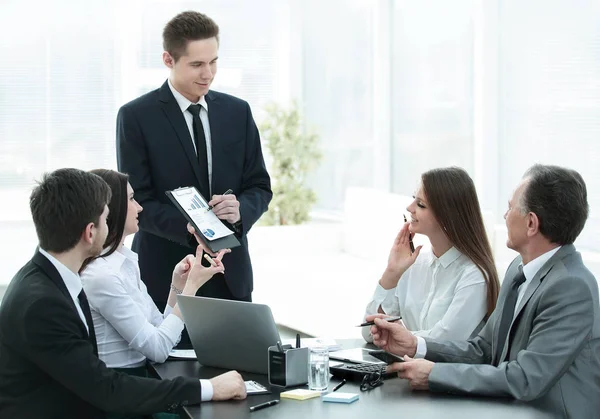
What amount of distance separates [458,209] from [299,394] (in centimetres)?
103

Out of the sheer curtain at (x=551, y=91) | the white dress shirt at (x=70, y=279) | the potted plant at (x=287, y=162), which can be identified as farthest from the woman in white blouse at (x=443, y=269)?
the potted plant at (x=287, y=162)

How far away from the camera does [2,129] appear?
751 centimetres

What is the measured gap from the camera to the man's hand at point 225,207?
124 inches

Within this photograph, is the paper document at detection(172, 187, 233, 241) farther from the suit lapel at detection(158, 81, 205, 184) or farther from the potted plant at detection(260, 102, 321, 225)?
the potted plant at detection(260, 102, 321, 225)

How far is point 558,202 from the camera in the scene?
2.40 metres

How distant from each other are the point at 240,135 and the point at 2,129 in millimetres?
4585

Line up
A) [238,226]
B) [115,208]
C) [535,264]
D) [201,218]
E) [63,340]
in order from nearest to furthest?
1. [63,340]
2. [535,264]
3. [115,208]
4. [201,218]
5. [238,226]

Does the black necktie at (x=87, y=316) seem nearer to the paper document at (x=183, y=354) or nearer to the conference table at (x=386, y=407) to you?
the conference table at (x=386, y=407)

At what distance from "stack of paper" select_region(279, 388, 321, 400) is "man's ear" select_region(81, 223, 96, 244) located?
634 millimetres

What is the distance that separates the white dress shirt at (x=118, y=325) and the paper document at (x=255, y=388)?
15.8 inches

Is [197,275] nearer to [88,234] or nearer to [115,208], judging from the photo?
[115,208]

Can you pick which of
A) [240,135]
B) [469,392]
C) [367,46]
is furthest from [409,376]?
[367,46]

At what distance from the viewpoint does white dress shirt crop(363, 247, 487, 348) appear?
9.49 ft

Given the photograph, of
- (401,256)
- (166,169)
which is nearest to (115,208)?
(166,169)
